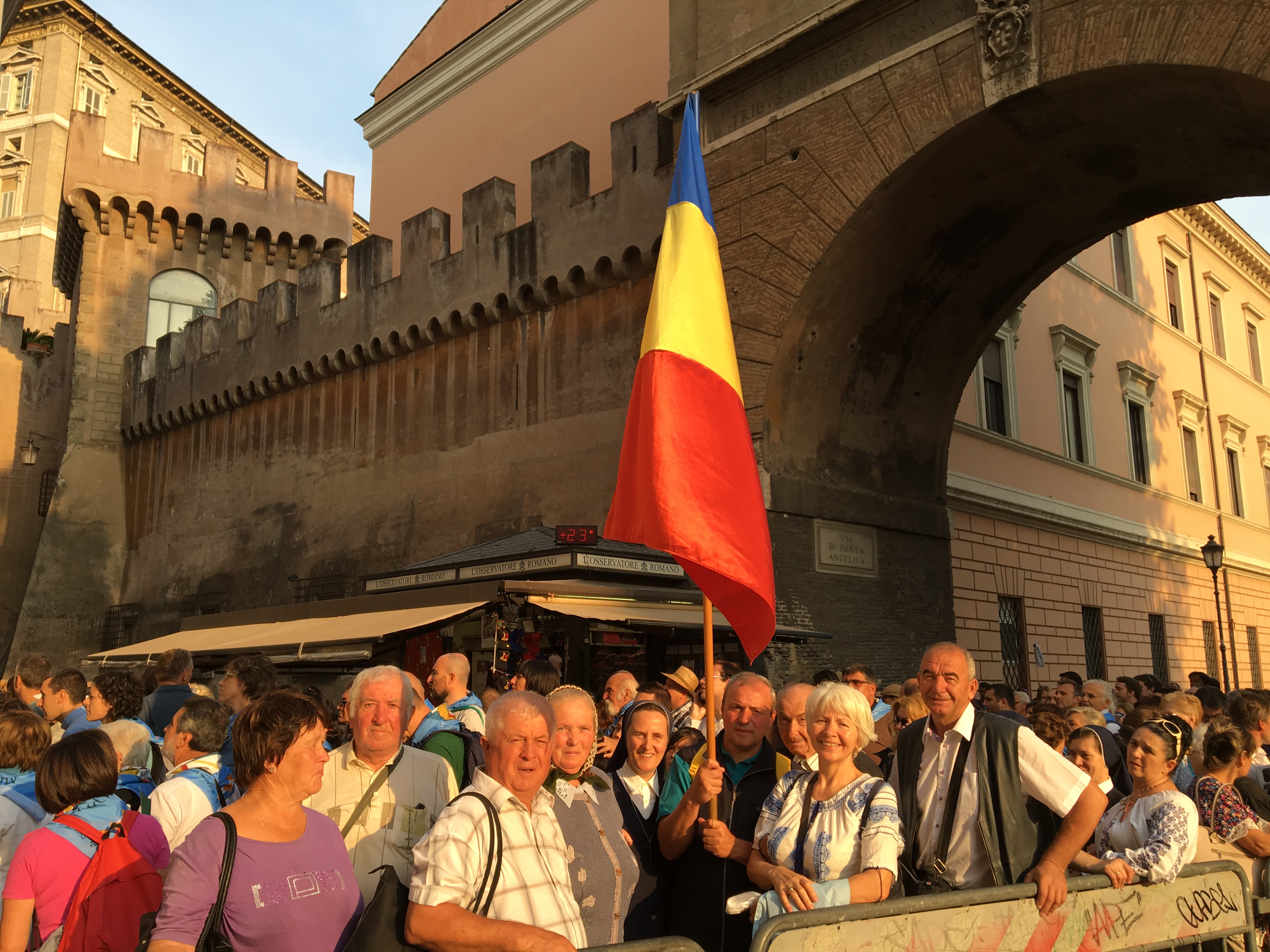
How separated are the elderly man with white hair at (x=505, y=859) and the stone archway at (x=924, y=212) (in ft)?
28.8

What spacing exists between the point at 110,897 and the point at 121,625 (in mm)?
24262

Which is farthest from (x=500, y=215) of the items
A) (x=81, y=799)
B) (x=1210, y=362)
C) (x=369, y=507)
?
(x=1210, y=362)

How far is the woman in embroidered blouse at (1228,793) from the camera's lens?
4.59 metres

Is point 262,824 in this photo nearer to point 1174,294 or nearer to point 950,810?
point 950,810

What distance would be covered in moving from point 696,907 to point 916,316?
1041 cm

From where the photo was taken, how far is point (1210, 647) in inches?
911

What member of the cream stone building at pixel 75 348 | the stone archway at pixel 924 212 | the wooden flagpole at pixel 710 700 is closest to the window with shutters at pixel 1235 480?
the stone archway at pixel 924 212

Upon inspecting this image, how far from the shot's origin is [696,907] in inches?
148

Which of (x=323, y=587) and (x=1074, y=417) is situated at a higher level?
(x=1074, y=417)

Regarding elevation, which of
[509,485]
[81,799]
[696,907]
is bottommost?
[696,907]

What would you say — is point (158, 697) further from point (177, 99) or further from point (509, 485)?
point (177, 99)

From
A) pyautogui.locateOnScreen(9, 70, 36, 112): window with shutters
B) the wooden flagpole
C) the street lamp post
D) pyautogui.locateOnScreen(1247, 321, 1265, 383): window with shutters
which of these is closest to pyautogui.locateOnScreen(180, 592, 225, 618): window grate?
the street lamp post

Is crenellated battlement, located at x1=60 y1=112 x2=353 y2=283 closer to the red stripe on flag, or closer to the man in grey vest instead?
the red stripe on flag

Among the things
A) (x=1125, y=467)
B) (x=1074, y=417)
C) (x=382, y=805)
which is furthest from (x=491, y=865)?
(x=1125, y=467)
